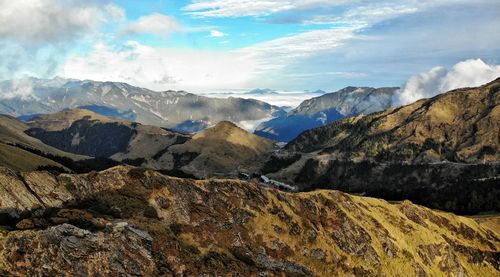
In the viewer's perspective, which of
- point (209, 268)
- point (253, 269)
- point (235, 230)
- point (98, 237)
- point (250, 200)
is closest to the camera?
point (98, 237)

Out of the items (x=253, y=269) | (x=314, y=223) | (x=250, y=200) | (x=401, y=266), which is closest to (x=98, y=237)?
(x=253, y=269)

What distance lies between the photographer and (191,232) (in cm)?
14325

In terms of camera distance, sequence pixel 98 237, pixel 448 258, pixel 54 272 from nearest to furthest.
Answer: pixel 54 272
pixel 98 237
pixel 448 258

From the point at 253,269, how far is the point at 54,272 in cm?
5501

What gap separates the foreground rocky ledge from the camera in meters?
114

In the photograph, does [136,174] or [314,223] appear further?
[314,223]

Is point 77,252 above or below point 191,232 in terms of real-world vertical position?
above

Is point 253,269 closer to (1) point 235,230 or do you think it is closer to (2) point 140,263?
(1) point 235,230

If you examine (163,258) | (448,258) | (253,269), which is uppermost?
(163,258)

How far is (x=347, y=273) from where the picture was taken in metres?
161

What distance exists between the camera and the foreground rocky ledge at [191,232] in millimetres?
113625

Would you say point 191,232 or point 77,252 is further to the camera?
point 191,232

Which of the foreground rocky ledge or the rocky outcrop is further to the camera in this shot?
the foreground rocky ledge

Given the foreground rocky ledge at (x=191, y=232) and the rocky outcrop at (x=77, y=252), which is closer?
the rocky outcrop at (x=77, y=252)
